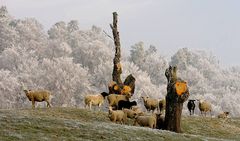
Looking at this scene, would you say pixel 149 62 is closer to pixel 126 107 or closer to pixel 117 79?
pixel 117 79

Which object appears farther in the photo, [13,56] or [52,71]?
[13,56]

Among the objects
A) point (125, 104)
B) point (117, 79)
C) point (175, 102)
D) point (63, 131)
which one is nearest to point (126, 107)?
point (125, 104)

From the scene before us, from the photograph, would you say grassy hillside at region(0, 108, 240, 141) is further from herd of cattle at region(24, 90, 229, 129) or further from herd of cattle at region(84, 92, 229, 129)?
herd of cattle at region(24, 90, 229, 129)

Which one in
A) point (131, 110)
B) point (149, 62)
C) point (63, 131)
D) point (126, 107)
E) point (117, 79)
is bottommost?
point (63, 131)

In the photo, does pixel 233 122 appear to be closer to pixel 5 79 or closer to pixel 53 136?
pixel 53 136

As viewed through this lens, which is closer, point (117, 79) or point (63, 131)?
point (63, 131)

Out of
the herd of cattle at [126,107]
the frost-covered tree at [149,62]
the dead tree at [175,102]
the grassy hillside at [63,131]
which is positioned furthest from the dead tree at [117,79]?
the frost-covered tree at [149,62]

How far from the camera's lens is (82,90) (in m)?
101

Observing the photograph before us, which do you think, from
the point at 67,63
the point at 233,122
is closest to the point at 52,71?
the point at 67,63

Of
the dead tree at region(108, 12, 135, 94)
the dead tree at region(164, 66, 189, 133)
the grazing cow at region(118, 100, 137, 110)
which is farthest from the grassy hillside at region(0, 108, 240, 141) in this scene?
the dead tree at region(108, 12, 135, 94)

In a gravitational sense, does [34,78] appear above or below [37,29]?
below

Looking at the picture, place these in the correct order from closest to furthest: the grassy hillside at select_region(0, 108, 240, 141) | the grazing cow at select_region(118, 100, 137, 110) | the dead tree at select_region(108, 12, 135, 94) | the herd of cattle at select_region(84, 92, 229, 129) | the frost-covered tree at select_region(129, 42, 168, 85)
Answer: the grassy hillside at select_region(0, 108, 240, 141) → the herd of cattle at select_region(84, 92, 229, 129) → the grazing cow at select_region(118, 100, 137, 110) → the dead tree at select_region(108, 12, 135, 94) → the frost-covered tree at select_region(129, 42, 168, 85)

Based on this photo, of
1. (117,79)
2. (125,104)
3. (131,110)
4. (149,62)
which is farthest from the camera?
(149,62)

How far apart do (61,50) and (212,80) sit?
50.1 m
